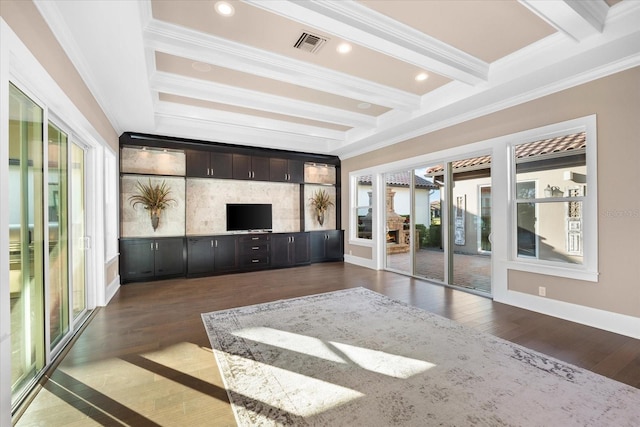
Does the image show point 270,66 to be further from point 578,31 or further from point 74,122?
point 578,31

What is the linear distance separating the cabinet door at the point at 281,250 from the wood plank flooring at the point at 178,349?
156cm

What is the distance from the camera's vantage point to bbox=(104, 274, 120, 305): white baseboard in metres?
4.29

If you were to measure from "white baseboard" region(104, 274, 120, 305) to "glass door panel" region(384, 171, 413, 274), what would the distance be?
516cm

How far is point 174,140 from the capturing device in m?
5.98

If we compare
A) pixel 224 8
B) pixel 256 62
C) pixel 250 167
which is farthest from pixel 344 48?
pixel 250 167

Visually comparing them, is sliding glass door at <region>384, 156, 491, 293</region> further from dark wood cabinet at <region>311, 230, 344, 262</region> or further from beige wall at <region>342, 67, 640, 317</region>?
dark wood cabinet at <region>311, 230, 344, 262</region>

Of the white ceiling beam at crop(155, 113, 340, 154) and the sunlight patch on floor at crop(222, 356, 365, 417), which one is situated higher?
the white ceiling beam at crop(155, 113, 340, 154)

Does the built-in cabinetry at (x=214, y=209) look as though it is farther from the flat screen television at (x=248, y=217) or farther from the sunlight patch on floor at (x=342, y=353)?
the sunlight patch on floor at (x=342, y=353)

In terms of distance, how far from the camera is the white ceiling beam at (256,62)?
294 centimetres

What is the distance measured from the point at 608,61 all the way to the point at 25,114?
5.44 metres

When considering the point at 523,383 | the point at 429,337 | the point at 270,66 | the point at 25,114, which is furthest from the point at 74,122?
the point at 523,383

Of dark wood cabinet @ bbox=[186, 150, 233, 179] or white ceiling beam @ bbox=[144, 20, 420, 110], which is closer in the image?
white ceiling beam @ bbox=[144, 20, 420, 110]

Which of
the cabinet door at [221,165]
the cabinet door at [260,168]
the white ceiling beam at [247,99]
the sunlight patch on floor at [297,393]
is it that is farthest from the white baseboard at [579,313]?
the cabinet door at [221,165]

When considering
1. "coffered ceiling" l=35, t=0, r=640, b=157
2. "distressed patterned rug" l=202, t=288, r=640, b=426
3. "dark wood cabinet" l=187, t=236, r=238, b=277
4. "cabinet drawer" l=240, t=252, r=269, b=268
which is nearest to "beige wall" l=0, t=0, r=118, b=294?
"coffered ceiling" l=35, t=0, r=640, b=157
